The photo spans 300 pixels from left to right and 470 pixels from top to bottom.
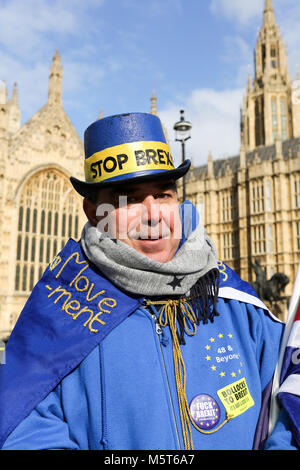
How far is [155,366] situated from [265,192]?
38.2 metres

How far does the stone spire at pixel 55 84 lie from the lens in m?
26.1

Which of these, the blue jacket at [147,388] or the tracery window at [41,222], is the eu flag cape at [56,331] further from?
the tracery window at [41,222]

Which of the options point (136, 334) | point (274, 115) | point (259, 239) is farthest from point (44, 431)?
point (274, 115)

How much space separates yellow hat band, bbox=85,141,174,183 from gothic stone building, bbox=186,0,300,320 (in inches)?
1383

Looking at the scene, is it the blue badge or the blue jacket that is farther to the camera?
the blue badge

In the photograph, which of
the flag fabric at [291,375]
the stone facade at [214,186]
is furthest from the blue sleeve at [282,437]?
the stone facade at [214,186]

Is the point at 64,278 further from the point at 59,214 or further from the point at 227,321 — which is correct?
the point at 59,214

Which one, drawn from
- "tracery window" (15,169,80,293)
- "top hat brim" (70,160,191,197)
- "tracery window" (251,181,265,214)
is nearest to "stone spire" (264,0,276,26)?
"tracery window" (251,181,265,214)

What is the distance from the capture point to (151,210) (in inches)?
71.0

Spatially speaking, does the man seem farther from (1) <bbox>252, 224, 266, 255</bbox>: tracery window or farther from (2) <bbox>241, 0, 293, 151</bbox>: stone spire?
(2) <bbox>241, 0, 293, 151</bbox>: stone spire

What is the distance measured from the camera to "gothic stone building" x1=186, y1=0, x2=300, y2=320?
37.3m

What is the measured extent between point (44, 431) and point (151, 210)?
95 cm

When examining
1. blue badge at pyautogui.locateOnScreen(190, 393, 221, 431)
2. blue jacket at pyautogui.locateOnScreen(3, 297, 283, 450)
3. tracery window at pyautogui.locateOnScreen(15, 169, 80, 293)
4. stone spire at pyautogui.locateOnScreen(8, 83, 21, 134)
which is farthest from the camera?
stone spire at pyautogui.locateOnScreen(8, 83, 21, 134)

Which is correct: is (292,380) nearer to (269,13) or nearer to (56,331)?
(56,331)
